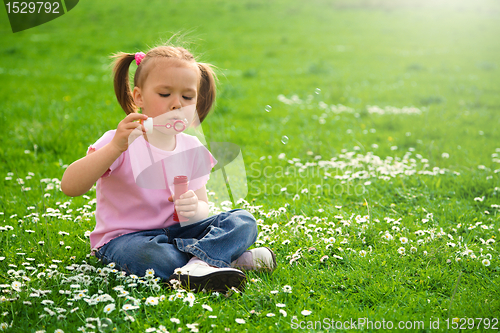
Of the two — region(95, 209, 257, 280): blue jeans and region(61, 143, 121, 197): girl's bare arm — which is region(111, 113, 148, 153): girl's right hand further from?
region(95, 209, 257, 280): blue jeans

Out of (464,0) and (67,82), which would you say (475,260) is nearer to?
(67,82)

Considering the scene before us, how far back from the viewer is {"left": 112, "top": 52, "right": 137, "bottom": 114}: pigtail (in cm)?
364

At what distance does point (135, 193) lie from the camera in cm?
336

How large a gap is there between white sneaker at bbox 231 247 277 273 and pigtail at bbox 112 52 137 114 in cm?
160

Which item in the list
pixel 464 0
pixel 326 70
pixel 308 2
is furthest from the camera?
pixel 464 0

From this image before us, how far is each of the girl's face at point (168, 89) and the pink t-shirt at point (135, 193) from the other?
345 mm

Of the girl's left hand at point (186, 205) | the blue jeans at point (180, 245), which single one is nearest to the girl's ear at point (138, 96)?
the girl's left hand at point (186, 205)

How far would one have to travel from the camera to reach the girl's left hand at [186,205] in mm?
3182

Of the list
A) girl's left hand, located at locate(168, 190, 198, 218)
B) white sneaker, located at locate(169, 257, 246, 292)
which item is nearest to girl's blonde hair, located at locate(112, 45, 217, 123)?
girl's left hand, located at locate(168, 190, 198, 218)

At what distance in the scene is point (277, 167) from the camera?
20.1ft

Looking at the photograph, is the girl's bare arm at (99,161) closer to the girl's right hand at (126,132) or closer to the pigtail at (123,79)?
the girl's right hand at (126,132)

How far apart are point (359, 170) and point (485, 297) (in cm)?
283

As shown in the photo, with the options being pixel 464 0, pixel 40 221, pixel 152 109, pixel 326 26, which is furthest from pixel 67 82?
pixel 464 0

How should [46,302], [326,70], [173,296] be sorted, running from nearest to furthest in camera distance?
[46,302]
[173,296]
[326,70]
